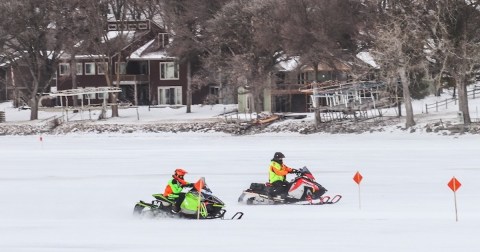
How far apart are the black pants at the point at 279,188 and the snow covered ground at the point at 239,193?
0.54m

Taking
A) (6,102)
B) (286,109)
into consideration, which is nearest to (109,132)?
(286,109)

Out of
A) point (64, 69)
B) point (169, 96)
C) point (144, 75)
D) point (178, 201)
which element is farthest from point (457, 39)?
point (64, 69)

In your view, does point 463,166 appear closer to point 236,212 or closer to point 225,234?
point 236,212

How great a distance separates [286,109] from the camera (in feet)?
262

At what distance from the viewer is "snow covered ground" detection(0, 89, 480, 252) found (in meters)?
17.2

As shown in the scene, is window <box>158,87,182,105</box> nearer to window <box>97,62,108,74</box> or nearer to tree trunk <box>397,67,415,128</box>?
window <box>97,62,108,74</box>

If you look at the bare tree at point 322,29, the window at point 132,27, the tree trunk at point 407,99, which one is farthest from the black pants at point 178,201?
the window at point 132,27

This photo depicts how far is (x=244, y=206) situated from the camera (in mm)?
22984

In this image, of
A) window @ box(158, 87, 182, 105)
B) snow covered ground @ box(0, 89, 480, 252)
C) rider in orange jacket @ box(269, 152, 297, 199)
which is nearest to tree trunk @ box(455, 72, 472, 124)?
snow covered ground @ box(0, 89, 480, 252)

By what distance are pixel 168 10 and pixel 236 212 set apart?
166ft

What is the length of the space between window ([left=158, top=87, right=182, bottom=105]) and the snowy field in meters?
41.2

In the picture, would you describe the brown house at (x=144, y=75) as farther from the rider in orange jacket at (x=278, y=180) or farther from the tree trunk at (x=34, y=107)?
the rider in orange jacket at (x=278, y=180)

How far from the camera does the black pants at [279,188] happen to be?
23.0 m

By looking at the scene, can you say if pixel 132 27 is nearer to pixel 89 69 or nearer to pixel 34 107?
pixel 89 69
